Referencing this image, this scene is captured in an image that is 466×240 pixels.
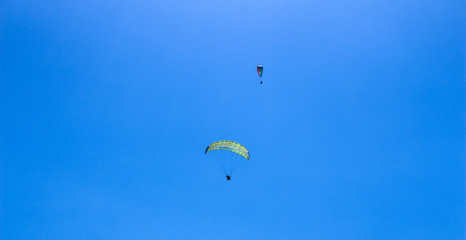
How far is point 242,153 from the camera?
104 ft

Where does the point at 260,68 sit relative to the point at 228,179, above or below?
above

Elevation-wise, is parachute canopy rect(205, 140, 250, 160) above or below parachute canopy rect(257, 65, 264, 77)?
below

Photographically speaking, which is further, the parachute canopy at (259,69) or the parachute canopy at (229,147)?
the parachute canopy at (259,69)

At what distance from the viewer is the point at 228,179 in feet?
117

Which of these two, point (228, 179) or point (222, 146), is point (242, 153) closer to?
point (222, 146)


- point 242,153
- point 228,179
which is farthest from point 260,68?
point 228,179

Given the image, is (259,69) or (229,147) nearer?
(229,147)

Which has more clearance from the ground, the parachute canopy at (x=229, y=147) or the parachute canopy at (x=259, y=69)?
the parachute canopy at (x=259, y=69)

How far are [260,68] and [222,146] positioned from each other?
1285 centimetres

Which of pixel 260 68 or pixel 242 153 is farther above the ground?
pixel 260 68

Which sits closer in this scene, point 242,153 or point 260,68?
point 242,153

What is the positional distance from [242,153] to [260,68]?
12605mm

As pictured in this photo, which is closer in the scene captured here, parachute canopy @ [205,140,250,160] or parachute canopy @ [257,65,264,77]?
parachute canopy @ [205,140,250,160]

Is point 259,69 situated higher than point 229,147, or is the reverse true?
point 259,69
